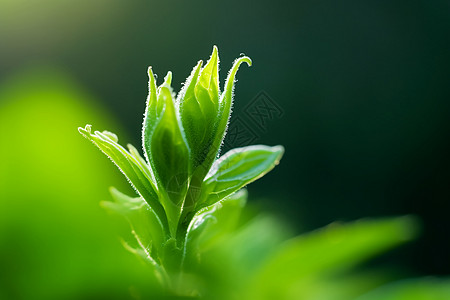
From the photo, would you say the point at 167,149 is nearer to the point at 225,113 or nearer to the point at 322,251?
the point at 225,113

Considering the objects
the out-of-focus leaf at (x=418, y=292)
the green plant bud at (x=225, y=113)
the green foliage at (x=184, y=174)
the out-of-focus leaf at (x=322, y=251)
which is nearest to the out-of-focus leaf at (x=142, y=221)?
the green foliage at (x=184, y=174)

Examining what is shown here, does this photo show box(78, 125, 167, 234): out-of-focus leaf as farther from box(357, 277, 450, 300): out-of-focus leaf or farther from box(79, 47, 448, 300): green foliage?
box(357, 277, 450, 300): out-of-focus leaf

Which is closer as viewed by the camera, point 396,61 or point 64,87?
point 64,87

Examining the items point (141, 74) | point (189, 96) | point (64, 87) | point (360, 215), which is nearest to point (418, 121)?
point (360, 215)

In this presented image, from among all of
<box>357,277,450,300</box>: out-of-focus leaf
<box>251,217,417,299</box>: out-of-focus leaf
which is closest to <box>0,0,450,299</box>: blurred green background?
<box>251,217,417,299</box>: out-of-focus leaf

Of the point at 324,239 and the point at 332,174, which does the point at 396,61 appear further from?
the point at 324,239

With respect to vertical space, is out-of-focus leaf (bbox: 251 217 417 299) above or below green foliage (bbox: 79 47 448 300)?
below
